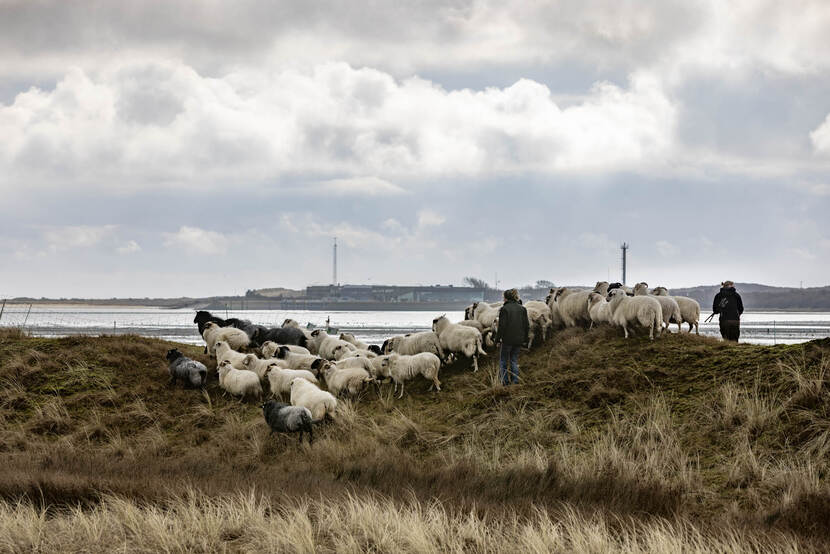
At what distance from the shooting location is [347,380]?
1719 cm

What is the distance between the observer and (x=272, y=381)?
1719 cm

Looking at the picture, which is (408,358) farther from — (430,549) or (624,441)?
(430,549)

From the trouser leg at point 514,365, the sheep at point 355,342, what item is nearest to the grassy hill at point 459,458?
the trouser leg at point 514,365

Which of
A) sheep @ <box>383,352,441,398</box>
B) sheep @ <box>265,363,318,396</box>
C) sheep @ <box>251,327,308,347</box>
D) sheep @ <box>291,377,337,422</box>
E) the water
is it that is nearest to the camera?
sheep @ <box>291,377,337,422</box>

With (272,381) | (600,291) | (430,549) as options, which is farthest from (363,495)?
(600,291)

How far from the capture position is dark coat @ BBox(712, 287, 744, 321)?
20297 mm

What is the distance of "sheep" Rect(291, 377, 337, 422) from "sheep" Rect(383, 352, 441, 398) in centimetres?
249

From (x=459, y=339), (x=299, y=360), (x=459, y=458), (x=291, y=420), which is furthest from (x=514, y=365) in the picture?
(x=291, y=420)

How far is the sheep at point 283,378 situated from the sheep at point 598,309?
7503mm

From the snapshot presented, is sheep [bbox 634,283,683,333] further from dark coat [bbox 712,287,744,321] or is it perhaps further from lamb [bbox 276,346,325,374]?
lamb [bbox 276,346,325,374]

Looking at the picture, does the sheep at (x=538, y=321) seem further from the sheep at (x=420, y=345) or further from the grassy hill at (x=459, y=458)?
the sheep at (x=420, y=345)

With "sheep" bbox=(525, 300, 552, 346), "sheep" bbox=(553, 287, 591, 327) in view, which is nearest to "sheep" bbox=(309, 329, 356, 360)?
"sheep" bbox=(525, 300, 552, 346)

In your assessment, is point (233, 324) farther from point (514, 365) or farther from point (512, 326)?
point (512, 326)

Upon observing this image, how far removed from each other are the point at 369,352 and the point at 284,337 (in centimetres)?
367
